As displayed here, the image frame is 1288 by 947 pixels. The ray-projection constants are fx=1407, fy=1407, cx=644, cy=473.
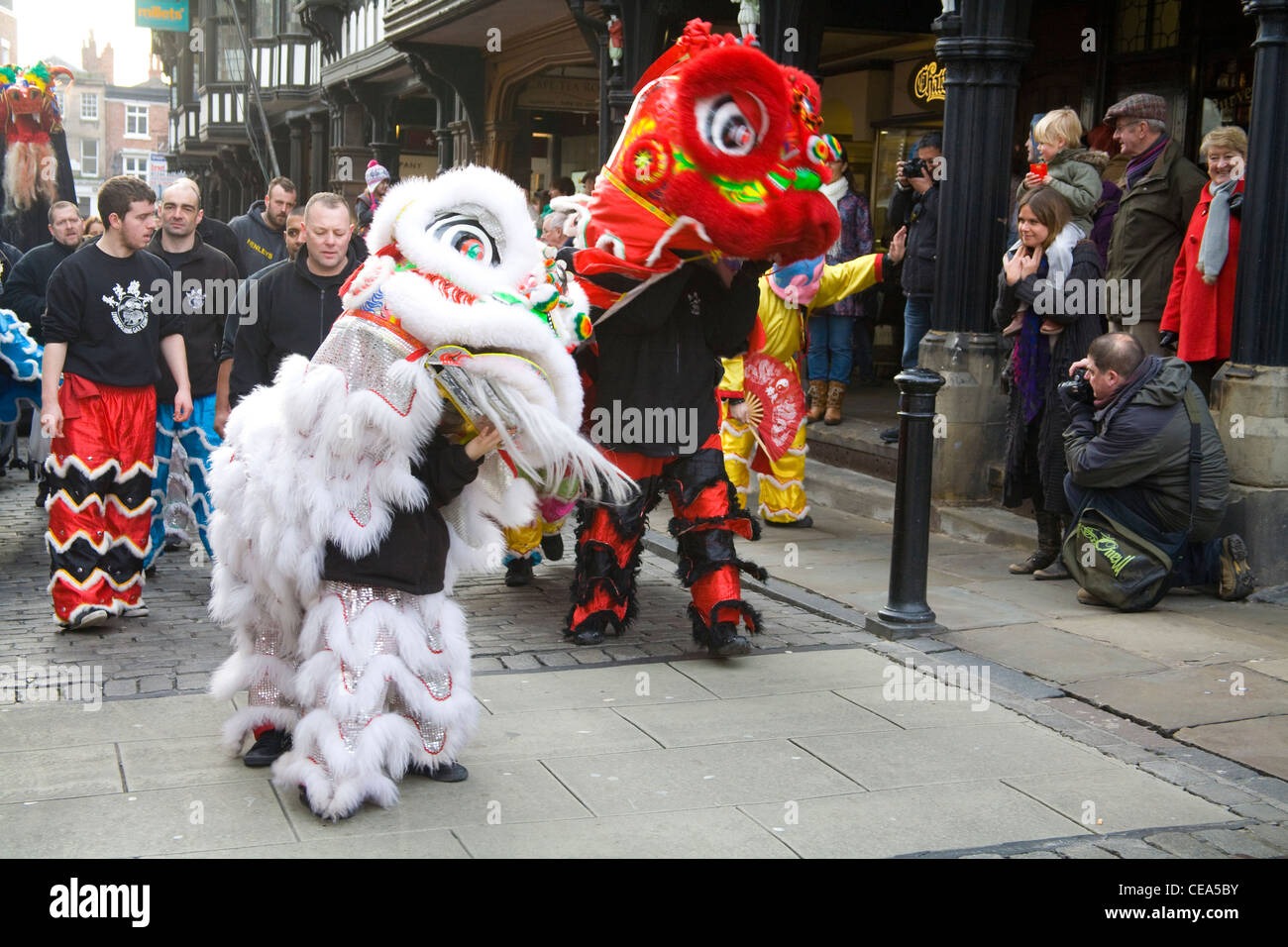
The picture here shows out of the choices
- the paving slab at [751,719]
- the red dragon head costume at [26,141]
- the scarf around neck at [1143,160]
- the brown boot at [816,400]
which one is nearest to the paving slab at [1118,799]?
the paving slab at [751,719]

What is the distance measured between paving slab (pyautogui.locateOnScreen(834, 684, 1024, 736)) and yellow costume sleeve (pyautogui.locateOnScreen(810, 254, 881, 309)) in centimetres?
326

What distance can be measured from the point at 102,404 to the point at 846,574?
3.82 metres

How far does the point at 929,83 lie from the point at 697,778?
32.7 feet

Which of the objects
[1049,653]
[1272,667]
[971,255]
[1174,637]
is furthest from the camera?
[971,255]

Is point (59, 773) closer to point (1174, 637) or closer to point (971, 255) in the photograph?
point (1174, 637)

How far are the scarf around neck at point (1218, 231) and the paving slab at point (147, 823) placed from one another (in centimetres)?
527

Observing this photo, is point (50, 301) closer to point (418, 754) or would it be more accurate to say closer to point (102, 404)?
point (102, 404)

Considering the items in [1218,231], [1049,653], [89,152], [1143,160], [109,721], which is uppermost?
[89,152]

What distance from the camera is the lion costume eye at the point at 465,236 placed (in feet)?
13.2

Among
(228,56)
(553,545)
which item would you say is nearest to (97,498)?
(553,545)

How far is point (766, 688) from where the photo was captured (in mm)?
Result: 5484

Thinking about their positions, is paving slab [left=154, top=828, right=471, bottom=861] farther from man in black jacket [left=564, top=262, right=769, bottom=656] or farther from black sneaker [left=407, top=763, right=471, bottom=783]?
man in black jacket [left=564, top=262, right=769, bottom=656]

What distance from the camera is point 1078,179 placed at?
7582 millimetres

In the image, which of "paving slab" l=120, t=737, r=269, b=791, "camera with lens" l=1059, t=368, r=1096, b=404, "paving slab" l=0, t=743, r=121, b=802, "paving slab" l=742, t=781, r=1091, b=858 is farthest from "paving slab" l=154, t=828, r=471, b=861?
"camera with lens" l=1059, t=368, r=1096, b=404
